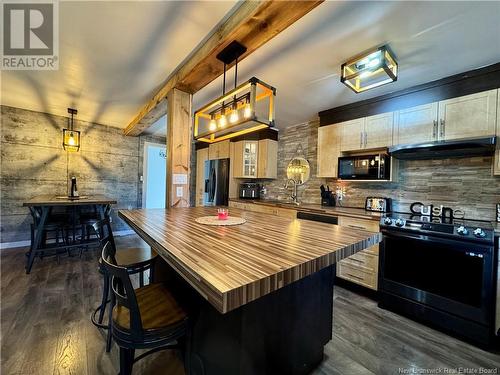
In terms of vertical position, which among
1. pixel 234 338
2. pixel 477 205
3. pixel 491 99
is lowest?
pixel 234 338

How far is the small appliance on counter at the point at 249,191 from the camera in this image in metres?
4.46

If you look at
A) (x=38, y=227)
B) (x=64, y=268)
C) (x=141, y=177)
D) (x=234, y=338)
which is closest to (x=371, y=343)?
(x=234, y=338)

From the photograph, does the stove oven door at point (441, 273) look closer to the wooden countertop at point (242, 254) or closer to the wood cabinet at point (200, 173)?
the wooden countertop at point (242, 254)

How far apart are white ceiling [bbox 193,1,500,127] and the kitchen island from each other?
1.47 m

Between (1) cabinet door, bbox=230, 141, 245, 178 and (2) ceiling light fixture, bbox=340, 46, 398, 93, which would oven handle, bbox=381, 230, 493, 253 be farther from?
(1) cabinet door, bbox=230, 141, 245, 178

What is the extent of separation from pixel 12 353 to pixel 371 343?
2.64 meters

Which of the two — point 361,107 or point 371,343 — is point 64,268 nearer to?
point 371,343

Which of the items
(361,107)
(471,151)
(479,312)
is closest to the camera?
(479,312)

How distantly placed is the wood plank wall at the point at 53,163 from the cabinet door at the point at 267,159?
9.44ft

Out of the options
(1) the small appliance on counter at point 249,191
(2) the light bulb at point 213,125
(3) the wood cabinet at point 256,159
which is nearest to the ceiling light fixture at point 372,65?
(2) the light bulb at point 213,125

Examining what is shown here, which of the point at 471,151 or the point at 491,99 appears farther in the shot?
the point at 471,151

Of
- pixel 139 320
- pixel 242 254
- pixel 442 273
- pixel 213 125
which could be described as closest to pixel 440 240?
pixel 442 273

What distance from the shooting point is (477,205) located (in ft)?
7.06
